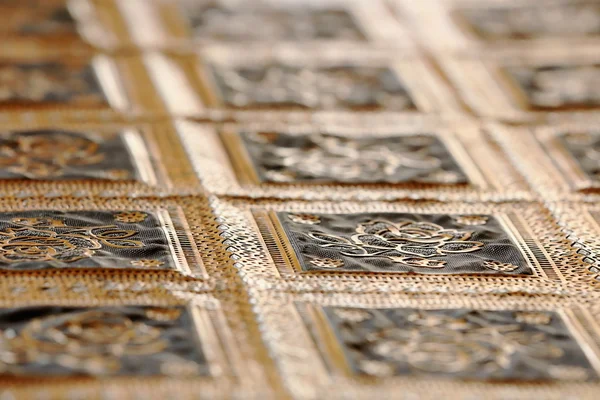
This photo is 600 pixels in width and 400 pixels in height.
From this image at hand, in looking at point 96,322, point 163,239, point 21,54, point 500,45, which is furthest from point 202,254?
point 500,45

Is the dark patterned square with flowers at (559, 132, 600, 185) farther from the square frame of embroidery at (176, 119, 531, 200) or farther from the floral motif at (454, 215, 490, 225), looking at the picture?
the floral motif at (454, 215, 490, 225)

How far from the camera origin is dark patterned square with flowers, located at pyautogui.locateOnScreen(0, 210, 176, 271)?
4.00 ft

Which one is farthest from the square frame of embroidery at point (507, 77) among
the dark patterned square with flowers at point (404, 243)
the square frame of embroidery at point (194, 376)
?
the square frame of embroidery at point (194, 376)

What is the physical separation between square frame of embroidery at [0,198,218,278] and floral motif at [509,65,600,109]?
87cm

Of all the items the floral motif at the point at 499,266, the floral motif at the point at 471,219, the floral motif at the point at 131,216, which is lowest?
the floral motif at the point at 499,266

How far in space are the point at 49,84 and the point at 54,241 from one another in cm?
69

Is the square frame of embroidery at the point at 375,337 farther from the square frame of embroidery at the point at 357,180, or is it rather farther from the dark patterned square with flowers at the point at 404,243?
the square frame of embroidery at the point at 357,180

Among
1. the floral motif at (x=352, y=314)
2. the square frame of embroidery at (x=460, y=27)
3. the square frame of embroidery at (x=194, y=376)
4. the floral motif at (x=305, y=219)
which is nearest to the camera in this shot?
the square frame of embroidery at (x=194, y=376)

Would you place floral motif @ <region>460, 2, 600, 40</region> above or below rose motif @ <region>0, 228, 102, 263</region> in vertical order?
above

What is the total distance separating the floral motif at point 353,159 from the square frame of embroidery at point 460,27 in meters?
0.58

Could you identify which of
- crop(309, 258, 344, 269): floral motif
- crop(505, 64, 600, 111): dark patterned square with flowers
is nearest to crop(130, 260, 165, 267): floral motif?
crop(309, 258, 344, 269): floral motif

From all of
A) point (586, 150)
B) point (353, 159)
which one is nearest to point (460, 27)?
point (586, 150)

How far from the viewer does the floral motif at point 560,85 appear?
6.31ft

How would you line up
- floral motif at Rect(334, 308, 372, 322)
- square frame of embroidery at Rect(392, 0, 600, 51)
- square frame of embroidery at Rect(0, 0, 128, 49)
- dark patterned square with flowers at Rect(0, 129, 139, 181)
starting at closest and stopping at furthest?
floral motif at Rect(334, 308, 372, 322) → dark patterned square with flowers at Rect(0, 129, 139, 181) → square frame of embroidery at Rect(0, 0, 128, 49) → square frame of embroidery at Rect(392, 0, 600, 51)
